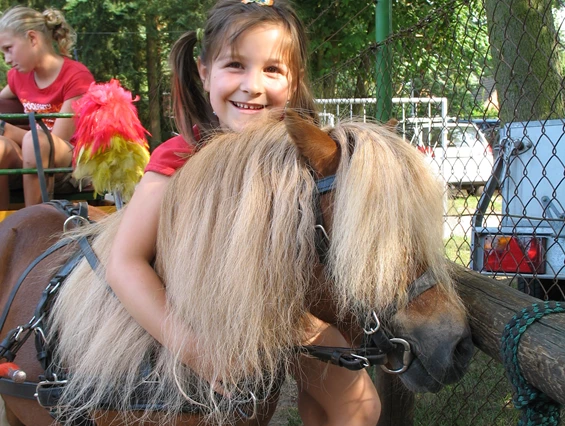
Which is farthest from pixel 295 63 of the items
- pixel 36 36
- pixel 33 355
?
pixel 36 36

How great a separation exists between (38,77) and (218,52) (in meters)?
2.63

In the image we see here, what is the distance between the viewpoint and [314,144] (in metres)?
1.37

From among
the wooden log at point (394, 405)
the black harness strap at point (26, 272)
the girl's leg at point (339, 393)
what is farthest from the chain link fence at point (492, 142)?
the black harness strap at point (26, 272)

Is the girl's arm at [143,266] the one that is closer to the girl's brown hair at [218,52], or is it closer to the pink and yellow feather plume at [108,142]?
the girl's brown hair at [218,52]

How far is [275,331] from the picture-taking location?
141 centimetres

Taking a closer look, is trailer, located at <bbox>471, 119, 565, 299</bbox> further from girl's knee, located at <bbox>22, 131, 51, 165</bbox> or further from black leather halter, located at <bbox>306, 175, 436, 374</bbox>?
girl's knee, located at <bbox>22, 131, 51, 165</bbox>

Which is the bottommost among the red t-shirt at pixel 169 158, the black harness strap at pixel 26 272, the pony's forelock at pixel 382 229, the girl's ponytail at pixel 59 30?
the black harness strap at pixel 26 272

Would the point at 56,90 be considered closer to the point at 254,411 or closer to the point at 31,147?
the point at 31,147

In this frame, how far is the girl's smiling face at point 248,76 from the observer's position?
1681mm

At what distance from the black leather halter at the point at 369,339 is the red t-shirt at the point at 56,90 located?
2792 millimetres

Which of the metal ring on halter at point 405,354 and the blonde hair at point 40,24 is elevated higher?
the blonde hair at point 40,24

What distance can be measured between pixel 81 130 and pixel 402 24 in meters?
4.19

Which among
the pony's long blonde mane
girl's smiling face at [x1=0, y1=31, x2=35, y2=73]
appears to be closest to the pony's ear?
the pony's long blonde mane

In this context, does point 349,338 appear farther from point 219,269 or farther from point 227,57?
point 227,57
